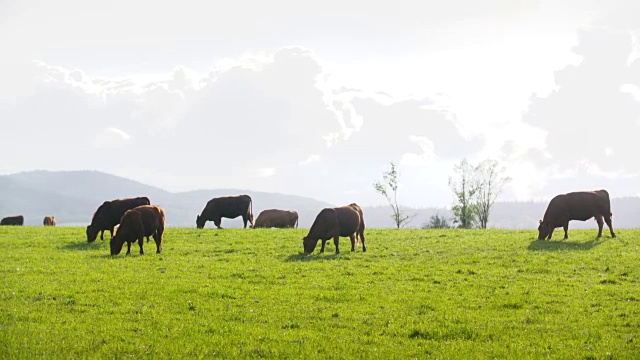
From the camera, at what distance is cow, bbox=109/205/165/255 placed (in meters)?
27.0

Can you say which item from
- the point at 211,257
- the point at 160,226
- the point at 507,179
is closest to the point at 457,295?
the point at 211,257

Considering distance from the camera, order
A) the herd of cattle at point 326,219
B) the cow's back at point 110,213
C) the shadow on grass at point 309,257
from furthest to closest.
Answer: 1. the cow's back at point 110,213
2. the herd of cattle at point 326,219
3. the shadow on grass at point 309,257

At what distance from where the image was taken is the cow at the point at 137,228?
2695 centimetres

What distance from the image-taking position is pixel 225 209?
4881 centimetres

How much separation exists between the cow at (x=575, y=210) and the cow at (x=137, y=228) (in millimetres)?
19745

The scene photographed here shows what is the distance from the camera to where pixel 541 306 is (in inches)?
648

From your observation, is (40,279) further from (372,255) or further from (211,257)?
(372,255)

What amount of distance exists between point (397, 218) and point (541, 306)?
7107 cm

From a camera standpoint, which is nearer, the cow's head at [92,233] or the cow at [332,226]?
the cow at [332,226]

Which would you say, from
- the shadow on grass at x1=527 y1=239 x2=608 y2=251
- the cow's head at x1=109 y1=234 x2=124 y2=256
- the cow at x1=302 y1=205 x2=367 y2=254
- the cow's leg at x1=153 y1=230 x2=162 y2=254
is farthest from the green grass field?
the cow at x1=302 y1=205 x2=367 y2=254

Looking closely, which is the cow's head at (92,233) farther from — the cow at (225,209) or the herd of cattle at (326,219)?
the cow at (225,209)

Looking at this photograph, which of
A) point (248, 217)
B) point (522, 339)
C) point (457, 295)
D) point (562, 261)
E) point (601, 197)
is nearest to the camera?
point (522, 339)

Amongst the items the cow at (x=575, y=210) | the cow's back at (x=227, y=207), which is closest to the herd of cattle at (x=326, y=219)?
the cow at (x=575, y=210)

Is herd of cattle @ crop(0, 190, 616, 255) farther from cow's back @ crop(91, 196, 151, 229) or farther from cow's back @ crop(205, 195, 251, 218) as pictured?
cow's back @ crop(205, 195, 251, 218)
